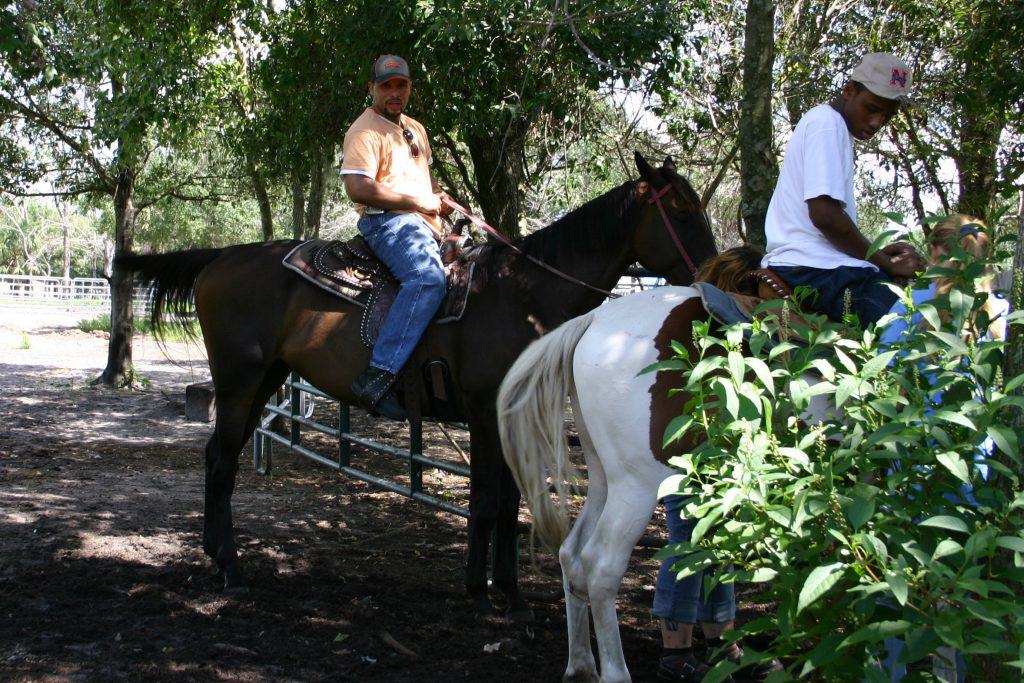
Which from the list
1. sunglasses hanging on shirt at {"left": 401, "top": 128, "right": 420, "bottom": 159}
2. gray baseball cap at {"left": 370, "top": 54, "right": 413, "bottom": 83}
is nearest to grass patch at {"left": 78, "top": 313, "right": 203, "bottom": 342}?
sunglasses hanging on shirt at {"left": 401, "top": 128, "right": 420, "bottom": 159}

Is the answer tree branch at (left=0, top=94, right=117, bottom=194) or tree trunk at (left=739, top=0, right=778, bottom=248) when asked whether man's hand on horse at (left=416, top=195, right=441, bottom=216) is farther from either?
tree branch at (left=0, top=94, right=117, bottom=194)

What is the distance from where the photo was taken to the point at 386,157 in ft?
16.4

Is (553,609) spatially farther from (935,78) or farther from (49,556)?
(935,78)

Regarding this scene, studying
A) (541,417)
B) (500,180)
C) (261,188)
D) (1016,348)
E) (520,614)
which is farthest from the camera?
(261,188)

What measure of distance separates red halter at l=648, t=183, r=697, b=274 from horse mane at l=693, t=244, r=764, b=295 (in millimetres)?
948

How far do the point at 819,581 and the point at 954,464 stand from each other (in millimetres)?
384

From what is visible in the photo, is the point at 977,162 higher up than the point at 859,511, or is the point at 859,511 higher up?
the point at 977,162

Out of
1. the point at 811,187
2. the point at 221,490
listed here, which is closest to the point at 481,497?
the point at 221,490

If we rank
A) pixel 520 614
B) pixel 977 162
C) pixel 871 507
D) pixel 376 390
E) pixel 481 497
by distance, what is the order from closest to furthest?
pixel 871 507, pixel 520 614, pixel 481 497, pixel 376 390, pixel 977 162

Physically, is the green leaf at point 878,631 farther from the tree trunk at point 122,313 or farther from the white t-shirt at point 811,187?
the tree trunk at point 122,313

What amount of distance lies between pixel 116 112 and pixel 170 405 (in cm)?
468

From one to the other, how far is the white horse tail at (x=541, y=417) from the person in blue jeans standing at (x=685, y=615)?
1.57 ft

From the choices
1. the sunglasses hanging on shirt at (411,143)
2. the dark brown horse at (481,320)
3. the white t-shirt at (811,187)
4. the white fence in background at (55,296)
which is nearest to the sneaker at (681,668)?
the dark brown horse at (481,320)

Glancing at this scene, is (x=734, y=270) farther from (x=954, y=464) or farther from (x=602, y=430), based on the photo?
(x=954, y=464)
